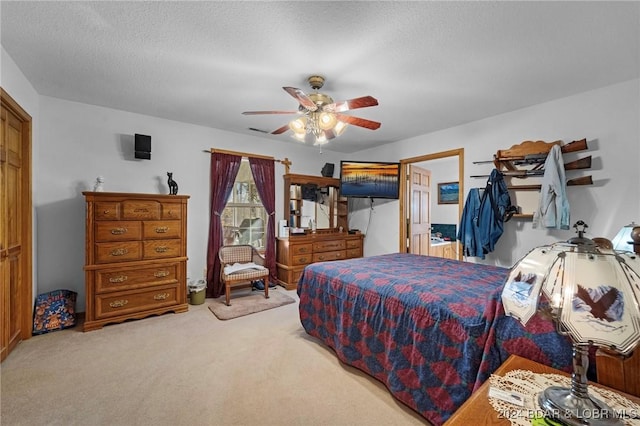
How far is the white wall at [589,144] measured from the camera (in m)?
2.51

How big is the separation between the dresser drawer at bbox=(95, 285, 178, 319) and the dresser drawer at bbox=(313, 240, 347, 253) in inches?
86.8

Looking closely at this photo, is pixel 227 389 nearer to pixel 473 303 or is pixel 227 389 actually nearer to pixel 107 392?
pixel 107 392

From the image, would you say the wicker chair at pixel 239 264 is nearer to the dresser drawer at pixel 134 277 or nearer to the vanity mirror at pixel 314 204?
the dresser drawer at pixel 134 277

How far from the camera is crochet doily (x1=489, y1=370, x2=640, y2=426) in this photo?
0.80 metres

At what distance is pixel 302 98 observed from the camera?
7.01ft

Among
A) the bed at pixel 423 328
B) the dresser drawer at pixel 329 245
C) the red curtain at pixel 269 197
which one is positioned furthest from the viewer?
the dresser drawer at pixel 329 245

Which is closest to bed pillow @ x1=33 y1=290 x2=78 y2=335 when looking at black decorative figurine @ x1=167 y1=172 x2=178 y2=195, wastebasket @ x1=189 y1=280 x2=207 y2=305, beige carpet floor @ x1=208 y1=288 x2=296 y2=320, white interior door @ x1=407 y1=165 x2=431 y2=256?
wastebasket @ x1=189 y1=280 x2=207 y2=305

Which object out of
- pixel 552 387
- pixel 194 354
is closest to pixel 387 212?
pixel 194 354

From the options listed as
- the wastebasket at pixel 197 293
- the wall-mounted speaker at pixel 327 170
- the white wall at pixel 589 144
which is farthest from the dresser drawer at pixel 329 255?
the white wall at pixel 589 144

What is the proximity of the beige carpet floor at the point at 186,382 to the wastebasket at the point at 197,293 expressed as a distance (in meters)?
0.78

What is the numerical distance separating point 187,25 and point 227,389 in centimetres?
253

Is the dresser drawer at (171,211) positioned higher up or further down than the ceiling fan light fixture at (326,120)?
further down

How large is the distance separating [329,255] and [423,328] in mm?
3155

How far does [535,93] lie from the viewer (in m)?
2.77
